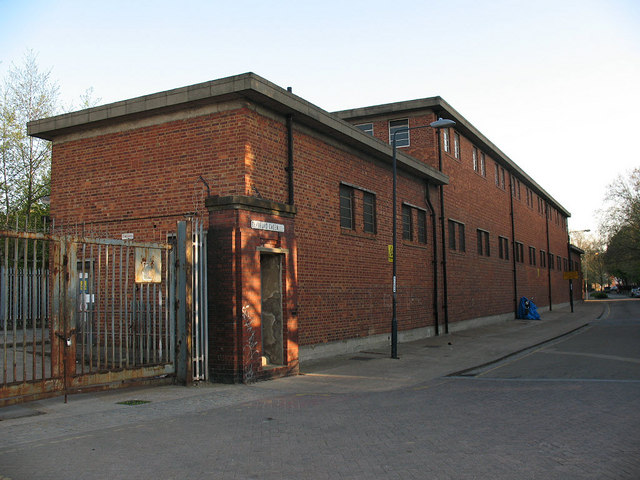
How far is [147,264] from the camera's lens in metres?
9.80

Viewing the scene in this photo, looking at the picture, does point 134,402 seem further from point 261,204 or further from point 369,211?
point 369,211

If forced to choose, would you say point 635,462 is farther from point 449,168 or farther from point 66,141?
point 449,168

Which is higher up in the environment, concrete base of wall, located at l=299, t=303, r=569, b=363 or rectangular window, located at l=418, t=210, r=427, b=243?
rectangular window, located at l=418, t=210, r=427, b=243

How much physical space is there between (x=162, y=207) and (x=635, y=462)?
1017 centimetres

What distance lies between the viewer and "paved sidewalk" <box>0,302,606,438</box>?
7.24 m

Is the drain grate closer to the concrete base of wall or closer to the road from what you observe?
the road

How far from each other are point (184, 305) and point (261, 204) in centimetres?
248

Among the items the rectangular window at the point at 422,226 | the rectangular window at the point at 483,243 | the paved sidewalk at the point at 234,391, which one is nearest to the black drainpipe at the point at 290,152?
the paved sidewalk at the point at 234,391

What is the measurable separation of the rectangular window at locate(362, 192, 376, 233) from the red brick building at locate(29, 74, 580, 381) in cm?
6

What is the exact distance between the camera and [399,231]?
62.5ft

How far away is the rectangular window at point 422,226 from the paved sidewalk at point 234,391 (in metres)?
4.84

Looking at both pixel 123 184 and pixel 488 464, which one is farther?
pixel 123 184

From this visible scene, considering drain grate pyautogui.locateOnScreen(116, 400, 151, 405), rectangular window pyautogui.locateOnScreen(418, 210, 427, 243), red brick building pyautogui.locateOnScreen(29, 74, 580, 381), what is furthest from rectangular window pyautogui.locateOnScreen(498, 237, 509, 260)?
drain grate pyautogui.locateOnScreen(116, 400, 151, 405)

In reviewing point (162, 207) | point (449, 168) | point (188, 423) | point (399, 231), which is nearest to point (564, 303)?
point (449, 168)
